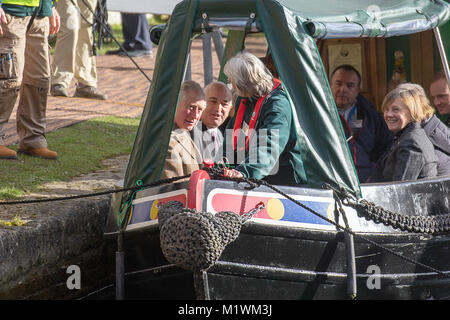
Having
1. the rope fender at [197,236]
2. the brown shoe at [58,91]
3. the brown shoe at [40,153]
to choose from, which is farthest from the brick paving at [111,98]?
the rope fender at [197,236]

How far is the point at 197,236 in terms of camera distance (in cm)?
408

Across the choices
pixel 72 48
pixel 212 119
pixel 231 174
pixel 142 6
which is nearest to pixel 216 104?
pixel 212 119

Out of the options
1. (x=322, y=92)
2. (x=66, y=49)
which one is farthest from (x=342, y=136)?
(x=66, y=49)

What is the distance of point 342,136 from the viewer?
15.4 ft

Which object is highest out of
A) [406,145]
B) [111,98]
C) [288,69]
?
[288,69]

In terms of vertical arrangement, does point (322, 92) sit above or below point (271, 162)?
above

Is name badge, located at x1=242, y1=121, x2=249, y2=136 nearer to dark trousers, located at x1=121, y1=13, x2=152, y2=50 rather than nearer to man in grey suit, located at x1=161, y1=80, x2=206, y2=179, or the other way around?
man in grey suit, located at x1=161, y1=80, x2=206, y2=179

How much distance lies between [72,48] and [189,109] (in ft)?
18.2

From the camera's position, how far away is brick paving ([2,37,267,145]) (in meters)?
9.03

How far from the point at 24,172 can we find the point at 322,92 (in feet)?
9.81

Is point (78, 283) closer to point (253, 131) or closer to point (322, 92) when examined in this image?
point (253, 131)

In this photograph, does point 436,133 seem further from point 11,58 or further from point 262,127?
point 11,58

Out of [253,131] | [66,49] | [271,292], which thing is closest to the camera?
[271,292]

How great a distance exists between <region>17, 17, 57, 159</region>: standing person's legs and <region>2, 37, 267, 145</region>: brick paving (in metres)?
0.57
